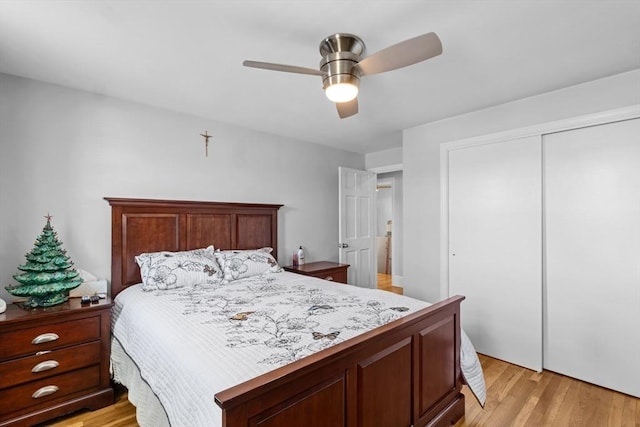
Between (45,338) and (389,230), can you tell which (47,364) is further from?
(389,230)

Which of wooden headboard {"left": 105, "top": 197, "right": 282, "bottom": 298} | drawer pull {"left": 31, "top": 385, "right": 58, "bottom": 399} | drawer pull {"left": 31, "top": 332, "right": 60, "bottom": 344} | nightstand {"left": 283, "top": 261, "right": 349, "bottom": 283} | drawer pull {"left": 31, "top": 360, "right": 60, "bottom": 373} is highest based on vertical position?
wooden headboard {"left": 105, "top": 197, "right": 282, "bottom": 298}

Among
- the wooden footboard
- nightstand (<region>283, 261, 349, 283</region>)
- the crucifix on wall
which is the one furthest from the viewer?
nightstand (<region>283, 261, 349, 283</region>)

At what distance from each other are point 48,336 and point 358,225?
3.55m

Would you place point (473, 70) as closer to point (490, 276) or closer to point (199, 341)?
point (490, 276)

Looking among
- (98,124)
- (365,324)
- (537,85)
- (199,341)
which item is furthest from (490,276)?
(98,124)

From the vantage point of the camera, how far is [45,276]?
2146 mm

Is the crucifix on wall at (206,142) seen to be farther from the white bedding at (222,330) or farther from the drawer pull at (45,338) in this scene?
the drawer pull at (45,338)

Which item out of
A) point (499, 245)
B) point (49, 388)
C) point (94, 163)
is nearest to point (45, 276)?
point (49, 388)

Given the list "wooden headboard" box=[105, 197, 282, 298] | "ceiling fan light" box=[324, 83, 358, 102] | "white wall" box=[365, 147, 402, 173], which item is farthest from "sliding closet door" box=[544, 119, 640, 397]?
"wooden headboard" box=[105, 197, 282, 298]

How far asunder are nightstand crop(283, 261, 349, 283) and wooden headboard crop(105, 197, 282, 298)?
1.20ft

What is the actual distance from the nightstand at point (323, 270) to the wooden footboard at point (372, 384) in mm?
1857

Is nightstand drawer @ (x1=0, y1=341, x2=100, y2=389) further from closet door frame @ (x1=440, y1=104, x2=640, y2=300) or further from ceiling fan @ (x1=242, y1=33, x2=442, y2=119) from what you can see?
closet door frame @ (x1=440, y1=104, x2=640, y2=300)

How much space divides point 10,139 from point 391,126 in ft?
11.4

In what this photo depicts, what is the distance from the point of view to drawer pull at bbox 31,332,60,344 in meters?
2.01
